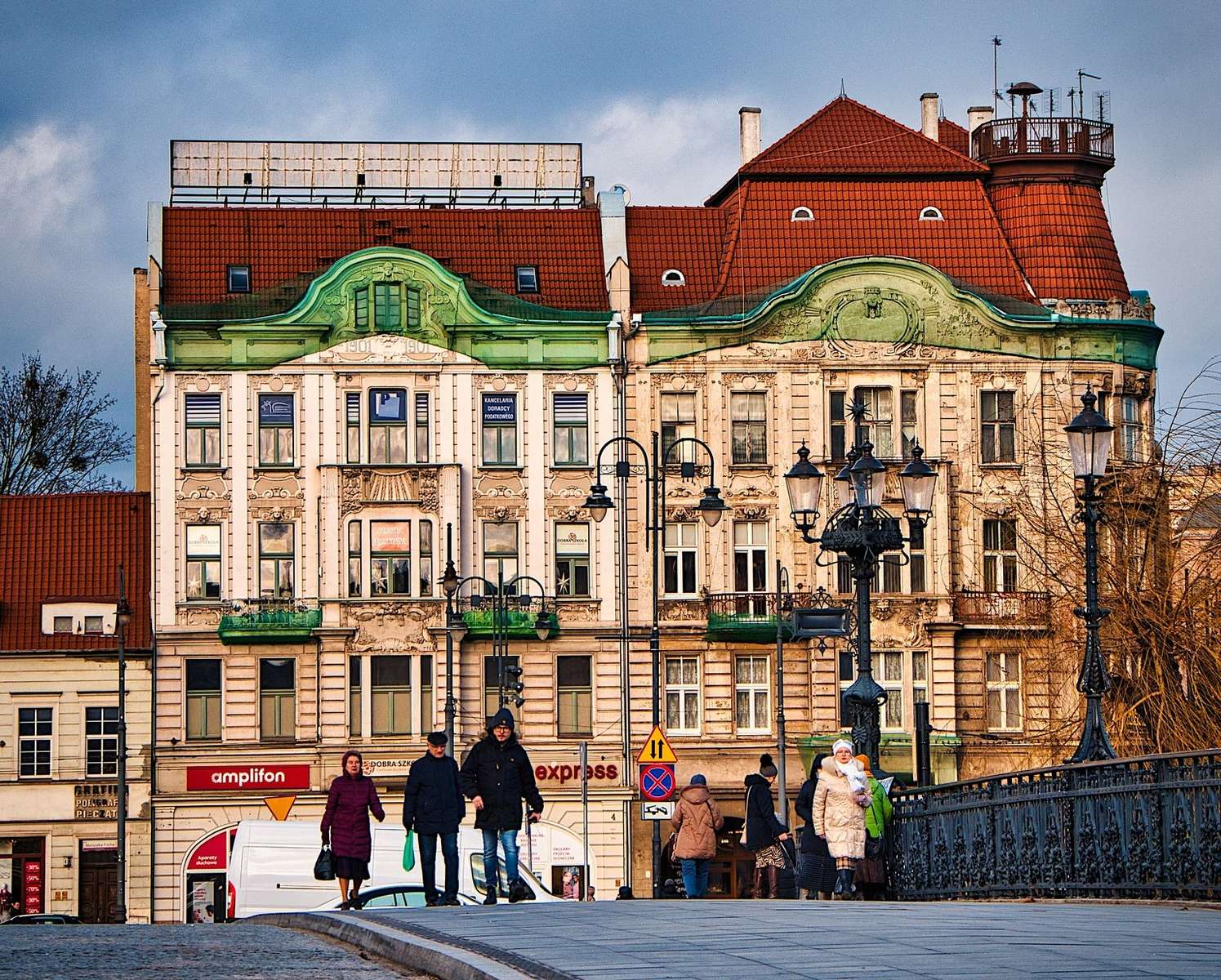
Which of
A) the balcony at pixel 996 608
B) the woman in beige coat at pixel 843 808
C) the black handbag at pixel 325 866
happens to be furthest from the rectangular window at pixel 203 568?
the woman in beige coat at pixel 843 808

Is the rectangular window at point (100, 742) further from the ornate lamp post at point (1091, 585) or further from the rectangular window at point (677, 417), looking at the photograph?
the ornate lamp post at point (1091, 585)

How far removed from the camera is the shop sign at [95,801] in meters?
57.0

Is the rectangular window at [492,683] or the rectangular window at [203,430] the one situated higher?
the rectangular window at [203,430]

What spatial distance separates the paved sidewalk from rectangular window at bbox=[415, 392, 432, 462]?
38168 millimetres

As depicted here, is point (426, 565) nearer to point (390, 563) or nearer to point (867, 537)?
point (390, 563)

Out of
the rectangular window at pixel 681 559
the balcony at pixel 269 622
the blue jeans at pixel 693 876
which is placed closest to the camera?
the blue jeans at pixel 693 876

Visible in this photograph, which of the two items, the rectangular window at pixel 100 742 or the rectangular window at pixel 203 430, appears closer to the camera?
the rectangular window at pixel 100 742

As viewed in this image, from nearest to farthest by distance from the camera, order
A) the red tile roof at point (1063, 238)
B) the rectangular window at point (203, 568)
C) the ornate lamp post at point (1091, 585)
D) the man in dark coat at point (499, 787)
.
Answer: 1. the ornate lamp post at point (1091, 585)
2. the man in dark coat at point (499, 787)
3. the rectangular window at point (203, 568)
4. the red tile roof at point (1063, 238)

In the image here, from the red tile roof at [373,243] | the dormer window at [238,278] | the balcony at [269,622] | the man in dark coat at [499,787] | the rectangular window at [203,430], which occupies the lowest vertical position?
the man in dark coat at [499,787]

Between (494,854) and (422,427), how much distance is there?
33078mm

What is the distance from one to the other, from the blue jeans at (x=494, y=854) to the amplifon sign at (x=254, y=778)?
1227 inches

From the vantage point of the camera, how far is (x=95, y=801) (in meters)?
57.1

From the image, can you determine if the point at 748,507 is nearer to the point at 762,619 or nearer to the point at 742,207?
the point at 762,619

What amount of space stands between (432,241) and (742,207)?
750 cm
